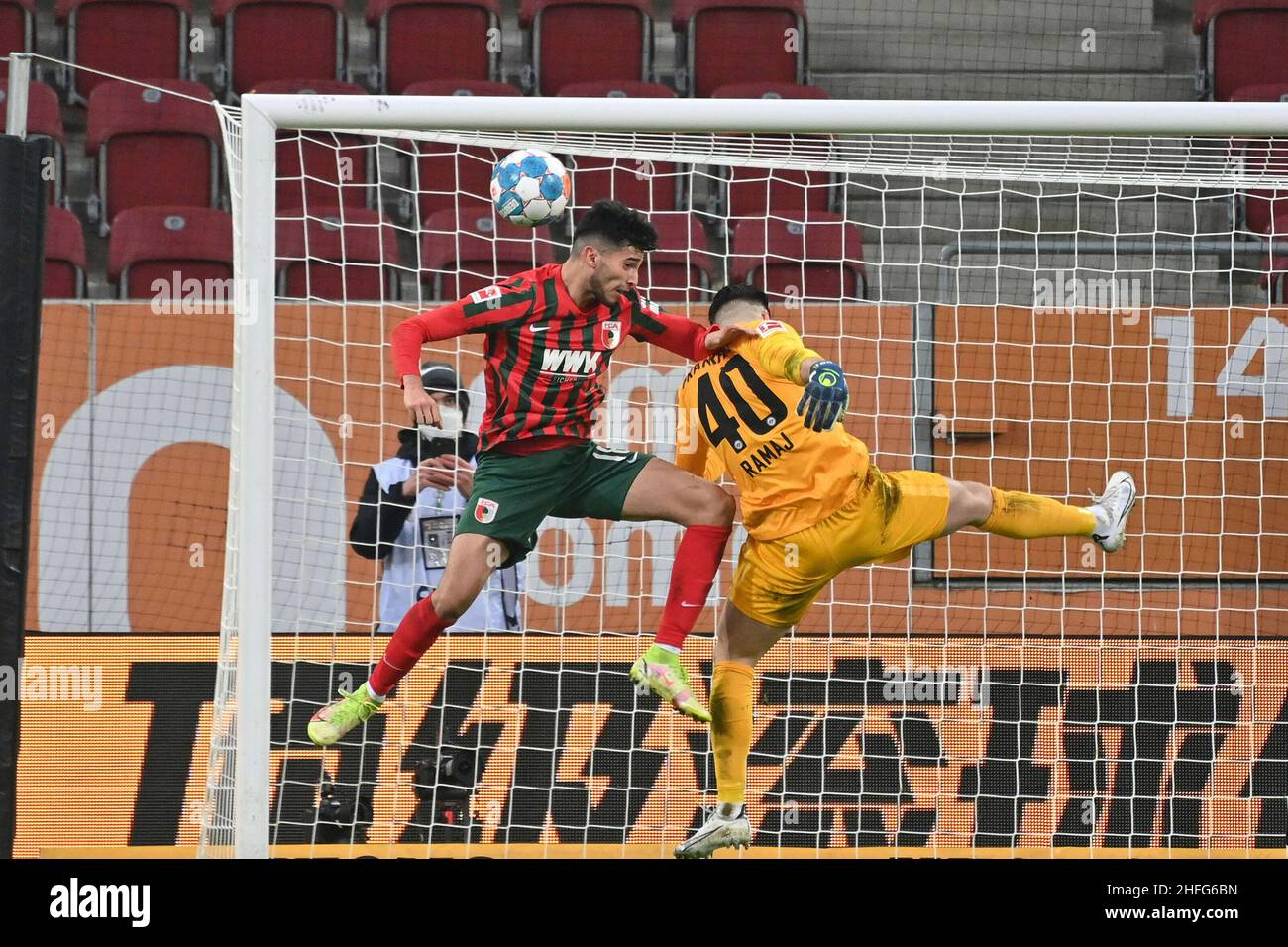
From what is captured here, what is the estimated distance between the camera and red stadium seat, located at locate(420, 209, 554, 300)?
786 cm

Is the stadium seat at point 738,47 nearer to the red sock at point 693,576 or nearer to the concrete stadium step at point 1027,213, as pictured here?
the concrete stadium step at point 1027,213

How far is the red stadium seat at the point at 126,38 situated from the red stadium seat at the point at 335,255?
1748mm

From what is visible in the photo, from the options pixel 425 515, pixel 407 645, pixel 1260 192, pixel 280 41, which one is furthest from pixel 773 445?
pixel 280 41

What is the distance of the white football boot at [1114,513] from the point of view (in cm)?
572

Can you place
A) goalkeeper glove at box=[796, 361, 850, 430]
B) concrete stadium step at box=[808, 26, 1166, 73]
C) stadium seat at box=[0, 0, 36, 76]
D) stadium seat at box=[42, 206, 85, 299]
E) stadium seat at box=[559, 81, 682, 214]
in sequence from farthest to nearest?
concrete stadium step at box=[808, 26, 1166, 73]
stadium seat at box=[0, 0, 36, 76]
stadium seat at box=[559, 81, 682, 214]
stadium seat at box=[42, 206, 85, 299]
goalkeeper glove at box=[796, 361, 850, 430]

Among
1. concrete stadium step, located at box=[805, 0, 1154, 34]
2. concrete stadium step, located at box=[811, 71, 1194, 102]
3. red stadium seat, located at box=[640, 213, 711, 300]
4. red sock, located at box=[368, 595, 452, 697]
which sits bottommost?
red sock, located at box=[368, 595, 452, 697]

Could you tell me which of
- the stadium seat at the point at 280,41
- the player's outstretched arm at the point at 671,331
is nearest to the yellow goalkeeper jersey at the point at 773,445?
the player's outstretched arm at the point at 671,331

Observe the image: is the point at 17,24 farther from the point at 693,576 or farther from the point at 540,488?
the point at 693,576

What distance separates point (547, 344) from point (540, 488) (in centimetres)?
50

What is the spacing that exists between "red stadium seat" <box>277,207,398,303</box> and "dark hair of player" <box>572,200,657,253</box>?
2732 millimetres

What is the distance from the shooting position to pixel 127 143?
9.02 metres

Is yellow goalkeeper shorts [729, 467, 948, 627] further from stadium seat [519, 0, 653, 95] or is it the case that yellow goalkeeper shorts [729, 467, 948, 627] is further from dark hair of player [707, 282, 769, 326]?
stadium seat [519, 0, 653, 95]

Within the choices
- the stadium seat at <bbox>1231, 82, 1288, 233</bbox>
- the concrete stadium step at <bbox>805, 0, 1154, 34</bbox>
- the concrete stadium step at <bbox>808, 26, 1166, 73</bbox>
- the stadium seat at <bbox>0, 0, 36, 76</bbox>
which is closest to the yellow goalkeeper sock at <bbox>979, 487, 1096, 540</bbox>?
the stadium seat at <bbox>1231, 82, 1288, 233</bbox>
